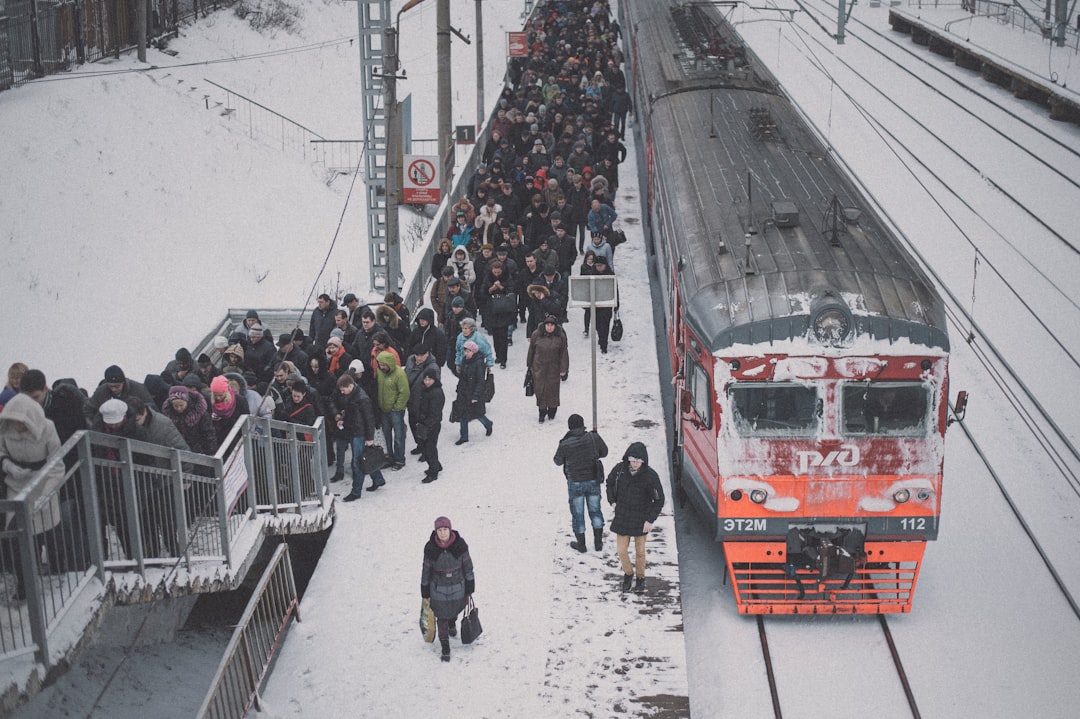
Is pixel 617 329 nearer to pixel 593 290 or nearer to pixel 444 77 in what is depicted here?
pixel 593 290

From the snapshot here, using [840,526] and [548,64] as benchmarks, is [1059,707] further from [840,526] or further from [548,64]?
[548,64]

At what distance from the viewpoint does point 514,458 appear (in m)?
15.2

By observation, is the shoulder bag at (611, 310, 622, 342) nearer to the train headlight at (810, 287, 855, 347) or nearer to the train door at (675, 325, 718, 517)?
the train door at (675, 325, 718, 517)

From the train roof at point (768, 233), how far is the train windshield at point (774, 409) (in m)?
0.44

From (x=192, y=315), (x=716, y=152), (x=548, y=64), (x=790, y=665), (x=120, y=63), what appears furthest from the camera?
(x=120, y=63)

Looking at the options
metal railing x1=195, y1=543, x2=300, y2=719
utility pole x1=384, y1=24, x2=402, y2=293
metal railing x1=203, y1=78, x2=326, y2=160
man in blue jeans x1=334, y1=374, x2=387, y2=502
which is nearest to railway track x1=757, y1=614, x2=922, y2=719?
metal railing x1=195, y1=543, x2=300, y2=719

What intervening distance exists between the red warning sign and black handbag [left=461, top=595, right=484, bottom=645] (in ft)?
32.4

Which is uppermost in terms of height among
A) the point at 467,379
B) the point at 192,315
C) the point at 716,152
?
the point at 716,152

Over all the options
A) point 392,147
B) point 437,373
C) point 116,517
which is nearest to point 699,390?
point 437,373

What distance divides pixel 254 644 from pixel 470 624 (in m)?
1.82

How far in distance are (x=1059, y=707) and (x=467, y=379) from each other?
23.9 ft

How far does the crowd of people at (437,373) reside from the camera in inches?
406

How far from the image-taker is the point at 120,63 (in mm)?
35438

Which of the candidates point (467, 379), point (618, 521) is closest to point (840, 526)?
point (618, 521)
